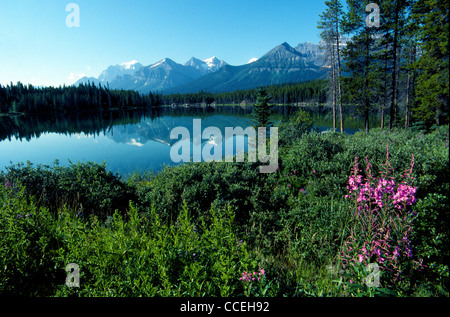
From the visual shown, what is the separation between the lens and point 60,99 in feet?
369

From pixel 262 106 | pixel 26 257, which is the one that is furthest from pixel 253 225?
pixel 262 106

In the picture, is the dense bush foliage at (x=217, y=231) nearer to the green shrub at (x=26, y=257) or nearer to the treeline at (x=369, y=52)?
the green shrub at (x=26, y=257)

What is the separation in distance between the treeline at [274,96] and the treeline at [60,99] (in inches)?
1584

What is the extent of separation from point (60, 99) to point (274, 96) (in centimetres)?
12278

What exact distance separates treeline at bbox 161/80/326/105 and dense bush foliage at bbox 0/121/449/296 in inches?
4249

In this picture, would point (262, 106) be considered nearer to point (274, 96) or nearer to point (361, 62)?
point (361, 62)

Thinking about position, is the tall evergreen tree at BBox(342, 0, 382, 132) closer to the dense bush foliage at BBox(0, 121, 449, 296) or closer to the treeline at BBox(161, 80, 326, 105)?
the dense bush foliage at BBox(0, 121, 449, 296)

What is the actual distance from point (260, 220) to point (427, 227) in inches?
132

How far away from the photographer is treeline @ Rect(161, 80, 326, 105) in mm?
123562

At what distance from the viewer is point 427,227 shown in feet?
13.4

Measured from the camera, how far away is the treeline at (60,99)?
103250 mm

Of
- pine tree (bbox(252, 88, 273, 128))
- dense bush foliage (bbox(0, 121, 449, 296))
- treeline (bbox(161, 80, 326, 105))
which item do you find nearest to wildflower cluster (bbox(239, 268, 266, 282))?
dense bush foliage (bbox(0, 121, 449, 296))
